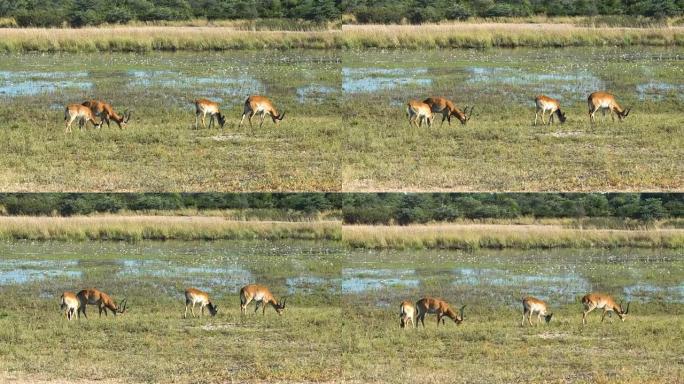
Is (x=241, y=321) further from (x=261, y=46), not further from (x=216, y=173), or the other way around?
(x=261, y=46)

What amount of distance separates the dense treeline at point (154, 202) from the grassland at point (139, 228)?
93 millimetres

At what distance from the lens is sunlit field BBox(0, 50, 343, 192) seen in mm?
14602

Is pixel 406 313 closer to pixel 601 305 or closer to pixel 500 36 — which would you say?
pixel 601 305

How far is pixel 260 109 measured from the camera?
599 inches

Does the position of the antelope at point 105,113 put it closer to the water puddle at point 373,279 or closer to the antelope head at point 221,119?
the antelope head at point 221,119

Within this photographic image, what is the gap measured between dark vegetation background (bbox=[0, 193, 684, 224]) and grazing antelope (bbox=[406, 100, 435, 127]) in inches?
30.3

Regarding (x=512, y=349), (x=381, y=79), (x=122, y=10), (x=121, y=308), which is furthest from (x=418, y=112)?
(x=121, y=308)

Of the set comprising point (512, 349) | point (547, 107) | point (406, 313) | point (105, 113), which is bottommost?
point (512, 349)

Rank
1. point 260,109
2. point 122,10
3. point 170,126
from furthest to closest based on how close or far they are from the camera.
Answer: point 122,10
point 260,109
point 170,126

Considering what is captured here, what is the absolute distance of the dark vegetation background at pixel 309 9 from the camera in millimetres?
14945

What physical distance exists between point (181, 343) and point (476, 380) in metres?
2.85

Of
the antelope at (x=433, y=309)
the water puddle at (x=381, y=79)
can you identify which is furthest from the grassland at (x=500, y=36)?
the antelope at (x=433, y=309)

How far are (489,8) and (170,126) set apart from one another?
338 centimetres

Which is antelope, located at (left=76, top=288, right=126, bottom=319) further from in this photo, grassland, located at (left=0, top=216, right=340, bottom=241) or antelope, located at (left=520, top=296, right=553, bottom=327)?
antelope, located at (left=520, top=296, right=553, bottom=327)
